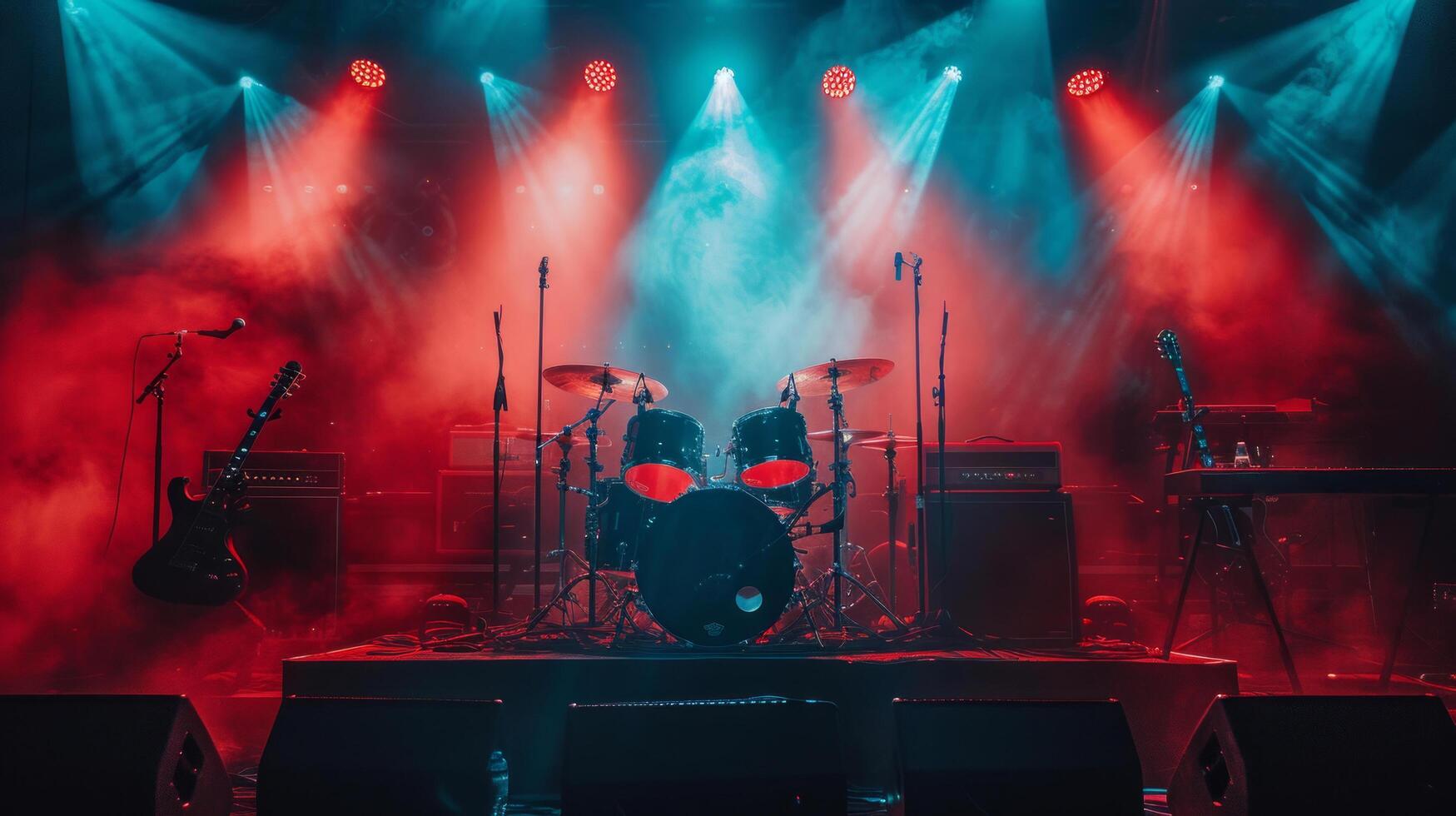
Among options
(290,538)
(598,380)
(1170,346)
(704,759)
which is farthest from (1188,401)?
(290,538)

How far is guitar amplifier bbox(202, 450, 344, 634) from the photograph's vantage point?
6.26 metres

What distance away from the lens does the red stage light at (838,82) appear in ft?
25.5

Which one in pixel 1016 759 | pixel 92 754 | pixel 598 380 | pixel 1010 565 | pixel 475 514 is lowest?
pixel 1016 759

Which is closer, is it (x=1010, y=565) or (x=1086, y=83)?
(x=1010, y=565)

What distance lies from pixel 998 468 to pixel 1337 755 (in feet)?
9.07

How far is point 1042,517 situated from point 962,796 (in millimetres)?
2743

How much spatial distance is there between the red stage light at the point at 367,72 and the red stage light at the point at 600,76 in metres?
1.78

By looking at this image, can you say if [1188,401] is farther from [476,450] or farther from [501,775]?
[476,450]

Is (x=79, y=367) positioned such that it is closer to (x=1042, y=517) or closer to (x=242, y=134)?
(x=242, y=134)

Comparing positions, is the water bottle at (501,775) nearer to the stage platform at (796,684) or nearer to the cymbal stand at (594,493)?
the stage platform at (796,684)

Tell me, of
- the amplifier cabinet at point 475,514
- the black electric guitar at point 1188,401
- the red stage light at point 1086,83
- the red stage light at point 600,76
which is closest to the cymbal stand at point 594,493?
the amplifier cabinet at point 475,514

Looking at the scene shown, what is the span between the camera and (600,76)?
7723 mm

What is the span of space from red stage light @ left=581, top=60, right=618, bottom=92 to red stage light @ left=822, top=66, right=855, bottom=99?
6.09 ft

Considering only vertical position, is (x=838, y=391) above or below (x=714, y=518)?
above
